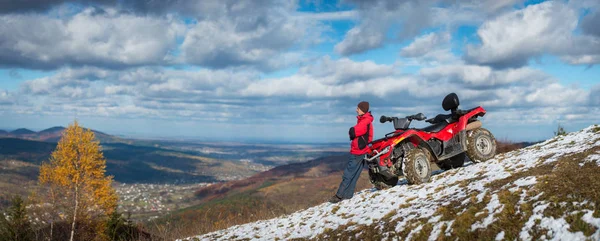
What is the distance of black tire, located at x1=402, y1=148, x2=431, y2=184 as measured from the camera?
1052cm

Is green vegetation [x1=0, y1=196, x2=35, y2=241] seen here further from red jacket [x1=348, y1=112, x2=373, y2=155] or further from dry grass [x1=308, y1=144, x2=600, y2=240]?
dry grass [x1=308, y1=144, x2=600, y2=240]

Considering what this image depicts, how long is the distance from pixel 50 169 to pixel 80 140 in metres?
4.21

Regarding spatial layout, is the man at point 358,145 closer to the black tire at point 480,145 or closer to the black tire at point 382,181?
the black tire at point 382,181

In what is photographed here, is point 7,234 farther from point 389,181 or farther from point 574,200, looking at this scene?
point 574,200

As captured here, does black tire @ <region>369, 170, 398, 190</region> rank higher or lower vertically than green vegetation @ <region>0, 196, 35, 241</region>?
higher

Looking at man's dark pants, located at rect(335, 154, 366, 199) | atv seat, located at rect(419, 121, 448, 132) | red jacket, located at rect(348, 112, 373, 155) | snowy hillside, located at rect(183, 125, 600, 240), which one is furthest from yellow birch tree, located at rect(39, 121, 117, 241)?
atv seat, located at rect(419, 121, 448, 132)

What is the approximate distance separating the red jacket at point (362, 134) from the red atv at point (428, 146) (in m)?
0.22

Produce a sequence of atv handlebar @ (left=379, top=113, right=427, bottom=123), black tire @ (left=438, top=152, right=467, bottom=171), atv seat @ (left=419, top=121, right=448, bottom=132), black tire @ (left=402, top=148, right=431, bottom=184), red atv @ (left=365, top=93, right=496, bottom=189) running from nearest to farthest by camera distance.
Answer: black tire @ (left=402, top=148, right=431, bottom=184)
red atv @ (left=365, top=93, right=496, bottom=189)
atv handlebar @ (left=379, top=113, right=427, bottom=123)
atv seat @ (left=419, top=121, right=448, bottom=132)
black tire @ (left=438, top=152, right=467, bottom=171)

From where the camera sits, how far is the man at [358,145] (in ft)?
37.1

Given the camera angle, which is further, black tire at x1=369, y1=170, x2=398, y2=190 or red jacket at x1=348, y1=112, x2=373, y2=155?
Answer: black tire at x1=369, y1=170, x2=398, y2=190

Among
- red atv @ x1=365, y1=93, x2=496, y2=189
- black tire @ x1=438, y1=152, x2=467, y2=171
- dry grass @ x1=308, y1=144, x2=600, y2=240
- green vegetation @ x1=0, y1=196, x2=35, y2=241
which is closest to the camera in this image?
dry grass @ x1=308, y1=144, x2=600, y2=240

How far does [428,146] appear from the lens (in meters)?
11.5

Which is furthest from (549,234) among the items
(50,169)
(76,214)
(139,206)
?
(139,206)

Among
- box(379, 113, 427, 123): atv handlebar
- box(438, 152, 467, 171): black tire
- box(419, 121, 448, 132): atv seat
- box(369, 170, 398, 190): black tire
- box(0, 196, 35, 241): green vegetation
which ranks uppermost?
box(379, 113, 427, 123): atv handlebar
